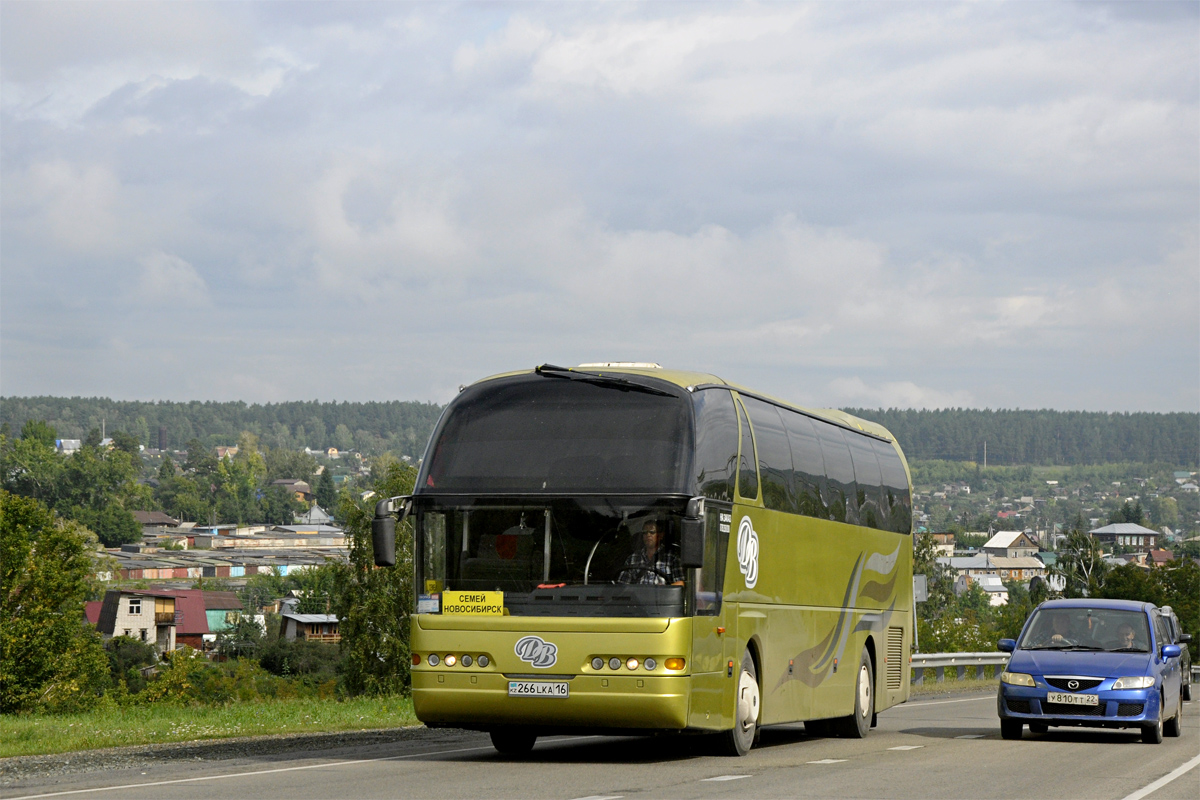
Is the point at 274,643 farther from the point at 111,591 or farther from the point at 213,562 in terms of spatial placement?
the point at 213,562

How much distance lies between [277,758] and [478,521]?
296 centimetres

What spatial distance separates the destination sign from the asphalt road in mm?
1382

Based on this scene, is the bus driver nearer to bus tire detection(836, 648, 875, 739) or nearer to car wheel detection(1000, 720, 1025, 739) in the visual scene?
bus tire detection(836, 648, 875, 739)

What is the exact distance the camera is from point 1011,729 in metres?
18.9

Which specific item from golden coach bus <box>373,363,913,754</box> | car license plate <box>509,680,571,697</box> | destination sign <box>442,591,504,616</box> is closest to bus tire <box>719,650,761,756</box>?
golden coach bus <box>373,363,913,754</box>

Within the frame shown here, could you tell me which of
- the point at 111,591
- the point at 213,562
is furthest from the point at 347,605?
the point at 213,562

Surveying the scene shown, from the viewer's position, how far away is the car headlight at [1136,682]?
18250 mm

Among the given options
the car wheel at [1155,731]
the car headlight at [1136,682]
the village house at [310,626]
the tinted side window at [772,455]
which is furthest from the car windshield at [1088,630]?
the village house at [310,626]

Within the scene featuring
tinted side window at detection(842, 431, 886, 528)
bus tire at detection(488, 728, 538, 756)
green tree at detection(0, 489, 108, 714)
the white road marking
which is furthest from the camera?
green tree at detection(0, 489, 108, 714)

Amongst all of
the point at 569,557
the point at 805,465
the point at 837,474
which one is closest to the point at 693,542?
the point at 569,557

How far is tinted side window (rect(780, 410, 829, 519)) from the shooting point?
684 inches

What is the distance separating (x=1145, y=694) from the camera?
18.3 metres

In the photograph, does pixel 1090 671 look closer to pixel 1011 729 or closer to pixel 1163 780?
pixel 1011 729

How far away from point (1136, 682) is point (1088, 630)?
1162 millimetres
